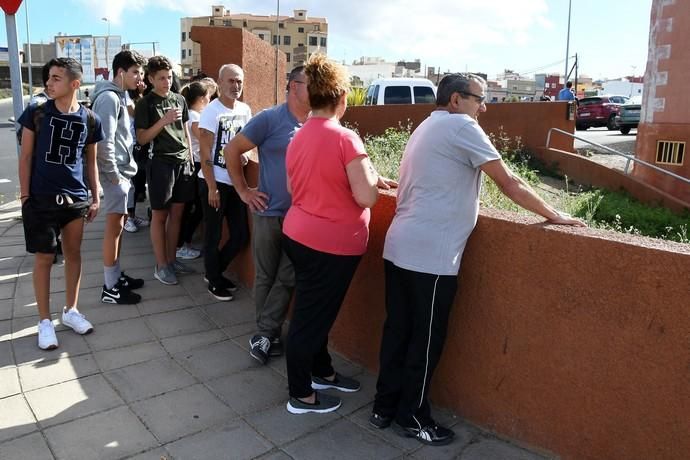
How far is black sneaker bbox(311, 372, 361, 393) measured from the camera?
10.8ft

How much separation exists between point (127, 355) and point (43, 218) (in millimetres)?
976

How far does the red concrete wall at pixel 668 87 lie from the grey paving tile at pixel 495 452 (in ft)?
32.3

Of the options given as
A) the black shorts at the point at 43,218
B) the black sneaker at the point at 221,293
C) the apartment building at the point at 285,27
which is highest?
the apartment building at the point at 285,27

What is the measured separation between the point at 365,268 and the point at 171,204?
212 cm

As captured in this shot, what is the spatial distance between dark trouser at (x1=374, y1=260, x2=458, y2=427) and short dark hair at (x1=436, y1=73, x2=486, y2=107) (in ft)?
2.68

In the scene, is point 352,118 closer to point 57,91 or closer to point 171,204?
point 171,204

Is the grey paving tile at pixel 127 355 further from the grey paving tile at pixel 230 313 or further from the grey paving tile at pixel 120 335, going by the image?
the grey paving tile at pixel 230 313

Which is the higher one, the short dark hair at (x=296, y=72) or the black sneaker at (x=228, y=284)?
the short dark hair at (x=296, y=72)

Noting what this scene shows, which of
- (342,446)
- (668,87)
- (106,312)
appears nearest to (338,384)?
(342,446)

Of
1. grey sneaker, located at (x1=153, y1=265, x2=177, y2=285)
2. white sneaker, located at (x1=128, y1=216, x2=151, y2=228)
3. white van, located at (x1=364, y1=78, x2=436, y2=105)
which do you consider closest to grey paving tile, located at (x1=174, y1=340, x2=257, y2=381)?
grey sneaker, located at (x1=153, y1=265, x2=177, y2=285)

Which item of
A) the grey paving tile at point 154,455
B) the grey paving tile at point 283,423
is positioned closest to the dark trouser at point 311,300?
the grey paving tile at point 283,423

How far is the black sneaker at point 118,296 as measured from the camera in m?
4.32

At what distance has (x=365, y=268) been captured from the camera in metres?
3.47

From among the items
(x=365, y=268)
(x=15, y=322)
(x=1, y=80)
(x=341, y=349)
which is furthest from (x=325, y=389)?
(x=1, y=80)
